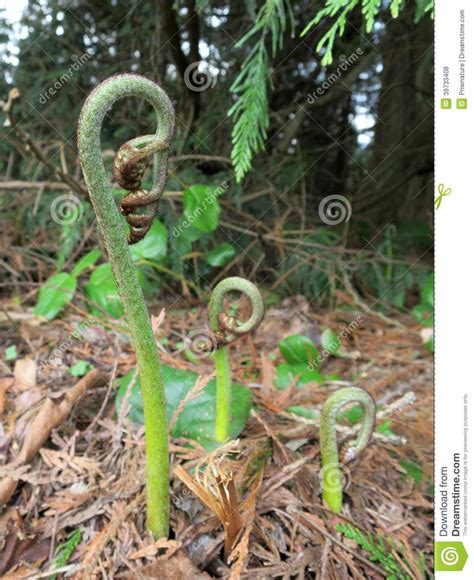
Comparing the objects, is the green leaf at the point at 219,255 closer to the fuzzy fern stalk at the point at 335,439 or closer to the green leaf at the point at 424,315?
the green leaf at the point at 424,315

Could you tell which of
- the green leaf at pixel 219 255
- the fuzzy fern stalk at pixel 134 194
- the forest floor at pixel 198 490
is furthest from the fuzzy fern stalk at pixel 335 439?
the green leaf at pixel 219 255

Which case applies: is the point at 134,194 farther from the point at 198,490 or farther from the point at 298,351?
the point at 298,351

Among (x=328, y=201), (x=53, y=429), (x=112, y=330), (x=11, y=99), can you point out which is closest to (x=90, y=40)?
(x=11, y=99)

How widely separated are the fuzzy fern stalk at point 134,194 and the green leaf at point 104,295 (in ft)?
3.14

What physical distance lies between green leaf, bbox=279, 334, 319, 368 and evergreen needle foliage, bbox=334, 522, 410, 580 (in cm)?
64

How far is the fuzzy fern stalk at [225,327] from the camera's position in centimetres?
108

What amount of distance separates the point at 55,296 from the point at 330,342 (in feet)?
3.44

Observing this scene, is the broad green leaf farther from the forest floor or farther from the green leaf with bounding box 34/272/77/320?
the green leaf with bounding box 34/272/77/320

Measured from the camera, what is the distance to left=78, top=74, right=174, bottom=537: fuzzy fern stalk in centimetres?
74

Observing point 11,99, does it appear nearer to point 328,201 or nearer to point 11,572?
point 11,572

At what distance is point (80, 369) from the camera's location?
151 cm

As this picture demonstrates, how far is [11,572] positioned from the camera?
1.02 metres

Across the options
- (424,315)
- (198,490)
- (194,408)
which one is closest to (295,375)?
(194,408)

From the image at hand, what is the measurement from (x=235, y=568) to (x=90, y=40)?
9.09ft
